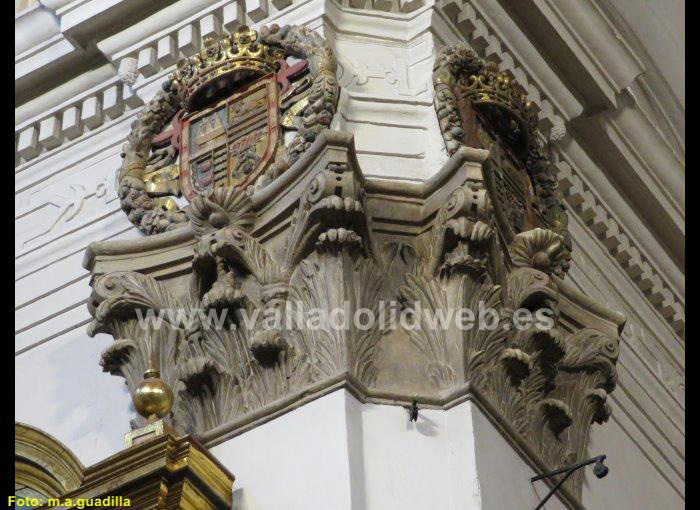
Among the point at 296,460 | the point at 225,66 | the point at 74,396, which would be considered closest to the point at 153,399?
the point at 296,460

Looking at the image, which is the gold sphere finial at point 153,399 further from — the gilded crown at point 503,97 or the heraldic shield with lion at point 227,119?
the gilded crown at point 503,97

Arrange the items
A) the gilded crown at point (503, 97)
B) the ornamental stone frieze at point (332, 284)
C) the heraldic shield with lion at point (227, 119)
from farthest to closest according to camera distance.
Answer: the gilded crown at point (503, 97), the heraldic shield with lion at point (227, 119), the ornamental stone frieze at point (332, 284)

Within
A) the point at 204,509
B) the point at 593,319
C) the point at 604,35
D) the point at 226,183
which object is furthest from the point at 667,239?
the point at 204,509

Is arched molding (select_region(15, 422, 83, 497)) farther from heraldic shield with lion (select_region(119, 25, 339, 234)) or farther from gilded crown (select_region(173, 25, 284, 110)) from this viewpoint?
gilded crown (select_region(173, 25, 284, 110))

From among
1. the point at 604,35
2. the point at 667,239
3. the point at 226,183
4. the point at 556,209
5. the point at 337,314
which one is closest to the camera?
the point at 337,314

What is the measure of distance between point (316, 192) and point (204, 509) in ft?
5.49

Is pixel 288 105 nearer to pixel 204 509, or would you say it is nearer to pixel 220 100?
pixel 220 100

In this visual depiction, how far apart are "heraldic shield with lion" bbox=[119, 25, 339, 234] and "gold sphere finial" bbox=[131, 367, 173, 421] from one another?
5.35 feet

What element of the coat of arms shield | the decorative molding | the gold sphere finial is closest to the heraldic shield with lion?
the coat of arms shield

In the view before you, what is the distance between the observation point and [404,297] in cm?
1006

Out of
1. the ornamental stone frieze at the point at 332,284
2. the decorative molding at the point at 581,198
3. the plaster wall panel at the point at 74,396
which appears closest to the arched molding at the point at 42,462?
the plaster wall panel at the point at 74,396

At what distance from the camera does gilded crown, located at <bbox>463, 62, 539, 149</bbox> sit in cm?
1130

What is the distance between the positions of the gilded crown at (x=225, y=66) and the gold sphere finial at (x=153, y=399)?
2.46 metres

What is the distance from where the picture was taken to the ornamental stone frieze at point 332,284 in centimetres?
980
